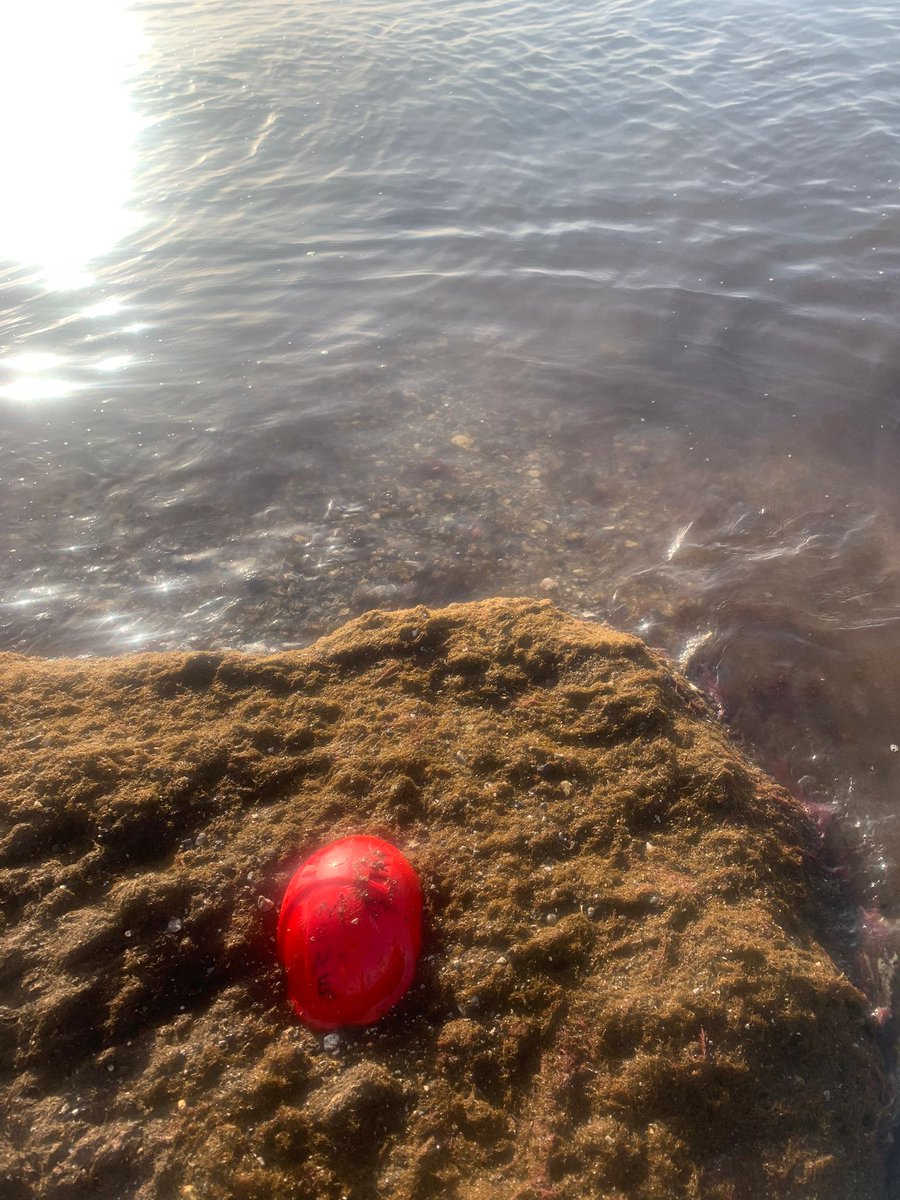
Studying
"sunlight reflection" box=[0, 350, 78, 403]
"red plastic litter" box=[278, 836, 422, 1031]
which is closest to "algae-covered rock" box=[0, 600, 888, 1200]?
"red plastic litter" box=[278, 836, 422, 1031]

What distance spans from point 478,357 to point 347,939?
233 inches

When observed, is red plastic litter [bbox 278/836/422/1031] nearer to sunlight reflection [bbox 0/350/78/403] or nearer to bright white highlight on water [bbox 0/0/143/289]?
sunlight reflection [bbox 0/350/78/403]

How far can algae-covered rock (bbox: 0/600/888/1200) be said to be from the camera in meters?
2.22

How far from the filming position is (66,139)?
1165cm

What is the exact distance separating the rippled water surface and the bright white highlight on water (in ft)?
0.25

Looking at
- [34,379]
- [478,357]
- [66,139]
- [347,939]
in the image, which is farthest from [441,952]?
[66,139]

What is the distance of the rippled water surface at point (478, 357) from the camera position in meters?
4.88

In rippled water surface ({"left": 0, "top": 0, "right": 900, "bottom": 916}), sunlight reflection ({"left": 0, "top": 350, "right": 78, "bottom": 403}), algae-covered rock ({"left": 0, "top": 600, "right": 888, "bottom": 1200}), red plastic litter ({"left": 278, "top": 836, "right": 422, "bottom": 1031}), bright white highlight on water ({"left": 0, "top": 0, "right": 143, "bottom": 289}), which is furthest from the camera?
bright white highlight on water ({"left": 0, "top": 0, "right": 143, "bottom": 289})

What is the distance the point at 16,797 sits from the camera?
296 centimetres

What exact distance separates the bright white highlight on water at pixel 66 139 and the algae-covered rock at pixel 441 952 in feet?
24.5

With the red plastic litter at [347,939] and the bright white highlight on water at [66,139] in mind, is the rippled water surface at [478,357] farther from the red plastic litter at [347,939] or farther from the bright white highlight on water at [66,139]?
the red plastic litter at [347,939]

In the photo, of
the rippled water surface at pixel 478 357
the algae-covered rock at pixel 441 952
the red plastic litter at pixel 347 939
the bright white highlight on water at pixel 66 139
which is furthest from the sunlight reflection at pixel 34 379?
the red plastic litter at pixel 347 939

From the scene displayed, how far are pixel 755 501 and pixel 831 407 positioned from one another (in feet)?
5.22

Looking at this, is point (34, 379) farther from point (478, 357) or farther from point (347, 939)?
point (347, 939)
